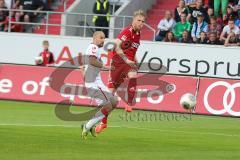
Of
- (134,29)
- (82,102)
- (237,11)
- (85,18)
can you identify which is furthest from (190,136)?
(85,18)

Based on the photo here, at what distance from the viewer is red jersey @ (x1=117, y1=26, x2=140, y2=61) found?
822 inches

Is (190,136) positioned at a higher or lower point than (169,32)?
lower

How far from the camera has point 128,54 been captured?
21594 mm

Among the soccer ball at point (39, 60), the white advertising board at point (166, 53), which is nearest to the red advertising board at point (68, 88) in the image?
the soccer ball at point (39, 60)

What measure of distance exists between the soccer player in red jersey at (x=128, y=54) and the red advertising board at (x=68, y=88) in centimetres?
369

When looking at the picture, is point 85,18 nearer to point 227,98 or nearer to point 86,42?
point 86,42

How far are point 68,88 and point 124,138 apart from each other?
34.4 feet

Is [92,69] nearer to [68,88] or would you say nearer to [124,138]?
[124,138]

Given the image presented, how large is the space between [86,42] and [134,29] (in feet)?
44.1

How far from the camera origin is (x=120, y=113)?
993 inches

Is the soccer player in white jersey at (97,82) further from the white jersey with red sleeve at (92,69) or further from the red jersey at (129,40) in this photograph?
the red jersey at (129,40)

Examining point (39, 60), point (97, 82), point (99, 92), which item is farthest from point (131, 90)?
point (39, 60)

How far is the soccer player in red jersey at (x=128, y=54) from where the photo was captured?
19812mm

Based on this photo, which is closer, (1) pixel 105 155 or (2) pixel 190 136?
(1) pixel 105 155
